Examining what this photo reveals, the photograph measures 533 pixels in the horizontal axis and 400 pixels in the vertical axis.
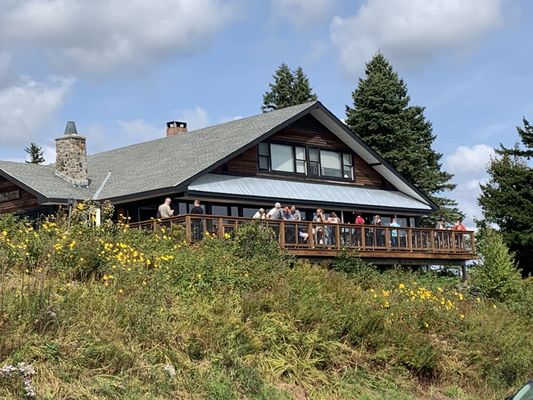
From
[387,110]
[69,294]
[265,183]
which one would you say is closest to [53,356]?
[69,294]

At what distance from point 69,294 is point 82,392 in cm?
256

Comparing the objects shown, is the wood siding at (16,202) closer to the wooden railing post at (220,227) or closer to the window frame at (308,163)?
the window frame at (308,163)

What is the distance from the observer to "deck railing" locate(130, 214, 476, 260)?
2259 centimetres

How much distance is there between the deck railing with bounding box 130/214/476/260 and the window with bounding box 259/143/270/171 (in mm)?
5992

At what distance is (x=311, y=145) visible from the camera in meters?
33.7

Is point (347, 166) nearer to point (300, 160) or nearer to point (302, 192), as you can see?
point (300, 160)

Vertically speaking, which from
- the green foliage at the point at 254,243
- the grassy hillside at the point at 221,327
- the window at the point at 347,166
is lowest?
the grassy hillside at the point at 221,327

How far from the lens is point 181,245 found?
19.4m

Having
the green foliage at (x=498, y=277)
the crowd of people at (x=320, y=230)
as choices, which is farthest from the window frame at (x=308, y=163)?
the green foliage at (x=498, y=277)

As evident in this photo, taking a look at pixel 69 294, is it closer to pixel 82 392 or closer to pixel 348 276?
pixel 82 392

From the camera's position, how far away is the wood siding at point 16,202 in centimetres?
3022

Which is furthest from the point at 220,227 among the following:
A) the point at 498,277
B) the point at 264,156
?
the point at 498,277

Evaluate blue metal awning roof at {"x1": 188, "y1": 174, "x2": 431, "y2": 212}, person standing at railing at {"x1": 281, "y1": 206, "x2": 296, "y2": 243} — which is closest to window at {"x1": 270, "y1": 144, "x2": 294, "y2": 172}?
blue metal awning roof at {"x1": 188, "y1": 174, "x2": 431, "y2": 212}

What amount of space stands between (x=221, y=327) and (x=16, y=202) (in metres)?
18.9
